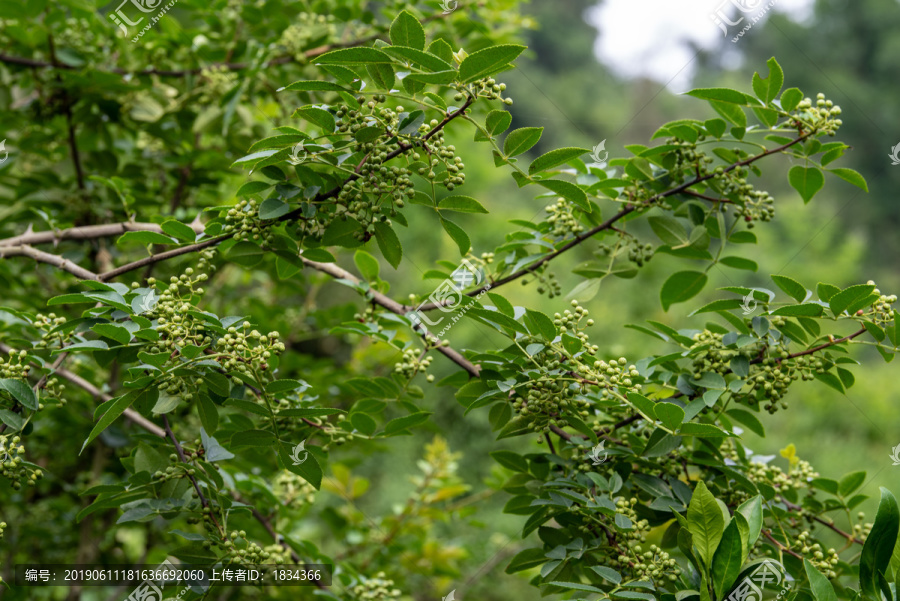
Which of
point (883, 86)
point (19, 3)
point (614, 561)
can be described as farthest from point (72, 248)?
point (883, 86)

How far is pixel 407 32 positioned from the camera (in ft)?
2.46

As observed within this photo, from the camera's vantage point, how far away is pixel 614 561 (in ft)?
2.92

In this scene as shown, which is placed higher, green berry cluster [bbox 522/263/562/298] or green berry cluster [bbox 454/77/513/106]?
green berry cluster [bbox 454/77/513/106]

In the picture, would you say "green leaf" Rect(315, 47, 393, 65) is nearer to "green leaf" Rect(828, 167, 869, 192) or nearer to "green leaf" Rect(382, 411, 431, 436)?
"green leaf" Rect(382, 411, 431, 436)

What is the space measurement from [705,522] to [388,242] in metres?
0.53

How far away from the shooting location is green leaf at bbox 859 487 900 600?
2.69ft

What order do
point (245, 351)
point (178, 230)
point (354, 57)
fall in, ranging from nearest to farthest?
1. point (354, 57)
2. point (245, 351)
3. point (178, 230)

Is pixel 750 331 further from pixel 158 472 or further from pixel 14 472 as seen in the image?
pixel 14 472

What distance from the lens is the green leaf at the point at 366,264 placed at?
3.60ft

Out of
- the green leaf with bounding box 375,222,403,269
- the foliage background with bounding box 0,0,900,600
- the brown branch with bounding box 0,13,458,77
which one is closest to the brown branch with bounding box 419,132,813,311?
the green leaf with bounding box 375,222,403,269

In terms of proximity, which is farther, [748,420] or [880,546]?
[748,420]

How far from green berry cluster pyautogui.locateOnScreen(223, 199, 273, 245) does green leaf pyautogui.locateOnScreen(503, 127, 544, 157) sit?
0.32 metres

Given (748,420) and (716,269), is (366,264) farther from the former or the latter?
(716,269)

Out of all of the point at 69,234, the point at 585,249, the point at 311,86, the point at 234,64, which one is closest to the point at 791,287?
the point at 311,86
